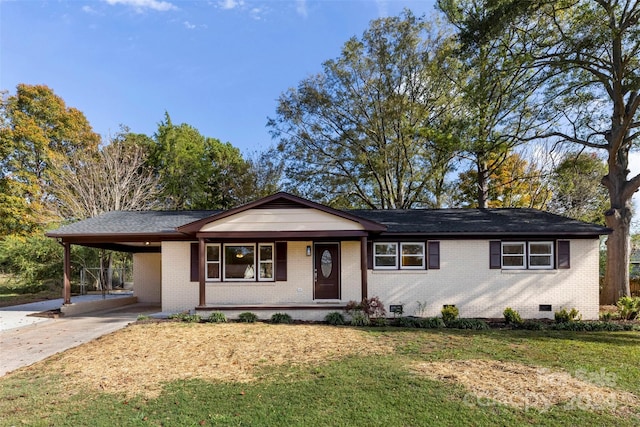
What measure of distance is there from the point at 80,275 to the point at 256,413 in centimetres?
2027

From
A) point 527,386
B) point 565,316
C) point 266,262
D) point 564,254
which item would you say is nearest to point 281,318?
point 266,262

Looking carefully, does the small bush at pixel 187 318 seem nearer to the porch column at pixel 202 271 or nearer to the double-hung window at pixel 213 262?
the porch column at pixel 202 271

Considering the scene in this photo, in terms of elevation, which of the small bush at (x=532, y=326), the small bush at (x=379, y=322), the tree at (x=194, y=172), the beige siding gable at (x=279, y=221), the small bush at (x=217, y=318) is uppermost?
the tree at (x=194, y=172)

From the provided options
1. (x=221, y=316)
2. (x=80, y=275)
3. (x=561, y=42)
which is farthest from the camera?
(x=80, y=275)

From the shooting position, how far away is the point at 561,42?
14.1 metres

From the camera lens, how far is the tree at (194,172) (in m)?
28.5

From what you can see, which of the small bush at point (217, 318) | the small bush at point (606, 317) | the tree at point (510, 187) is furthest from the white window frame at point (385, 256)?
the tree at point (510, 187)

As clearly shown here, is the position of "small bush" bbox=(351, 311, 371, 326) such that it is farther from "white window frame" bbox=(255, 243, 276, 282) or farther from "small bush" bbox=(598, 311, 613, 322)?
"small bush" bbox=(598, 311, 613, 322)

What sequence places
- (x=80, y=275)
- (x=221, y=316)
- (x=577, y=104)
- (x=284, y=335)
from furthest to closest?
(x=80, y=275)
(x=577, y=104)
(x=221, y=316)
(x=284, y=335)

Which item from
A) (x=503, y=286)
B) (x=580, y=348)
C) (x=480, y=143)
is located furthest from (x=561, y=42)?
(x=580, y=348)

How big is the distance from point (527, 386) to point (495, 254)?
7.68 meters

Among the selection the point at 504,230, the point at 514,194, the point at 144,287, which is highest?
the point at 514,194

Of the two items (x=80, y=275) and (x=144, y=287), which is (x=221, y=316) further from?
(x=80, y=275)

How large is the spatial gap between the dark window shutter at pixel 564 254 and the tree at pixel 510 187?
12861mm
